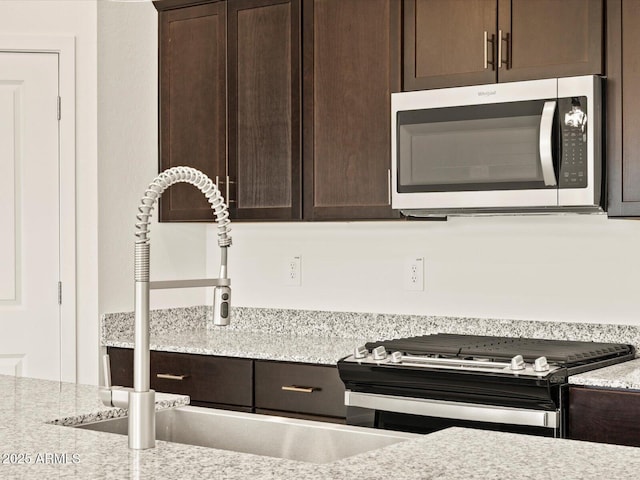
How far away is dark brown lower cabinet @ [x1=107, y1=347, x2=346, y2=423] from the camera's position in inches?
125

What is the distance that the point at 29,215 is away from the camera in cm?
376

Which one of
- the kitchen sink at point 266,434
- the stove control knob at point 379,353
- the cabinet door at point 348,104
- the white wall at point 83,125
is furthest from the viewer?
the white wall at point 83,125

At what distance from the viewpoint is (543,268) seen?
3.41 meters

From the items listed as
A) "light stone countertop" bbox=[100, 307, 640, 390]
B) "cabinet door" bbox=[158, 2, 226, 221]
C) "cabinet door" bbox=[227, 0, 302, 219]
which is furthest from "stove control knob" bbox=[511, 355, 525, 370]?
"cabinet door" bbox=[158, 2, 226, 221]

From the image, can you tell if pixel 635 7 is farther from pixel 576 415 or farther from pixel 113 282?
pixel 113 282

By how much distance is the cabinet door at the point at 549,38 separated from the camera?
2932mm

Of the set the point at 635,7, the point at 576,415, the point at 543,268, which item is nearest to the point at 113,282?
the point at 543,268

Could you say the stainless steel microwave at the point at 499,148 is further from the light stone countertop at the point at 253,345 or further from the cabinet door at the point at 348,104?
the light stone countertop at the point at 253,345

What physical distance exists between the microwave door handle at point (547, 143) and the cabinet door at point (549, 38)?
13 cm

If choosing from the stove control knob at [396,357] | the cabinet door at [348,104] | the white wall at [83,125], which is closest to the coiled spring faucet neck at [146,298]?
the stove control knob at [396,357]

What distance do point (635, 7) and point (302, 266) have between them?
175 centimetres

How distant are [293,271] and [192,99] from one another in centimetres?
84

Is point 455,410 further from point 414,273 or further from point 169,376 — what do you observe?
point 169,376

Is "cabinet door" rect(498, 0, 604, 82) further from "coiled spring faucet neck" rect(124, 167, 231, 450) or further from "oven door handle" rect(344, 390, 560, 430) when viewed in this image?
"coiled spring faucet neck" rect(124, 167, 231, 450)
